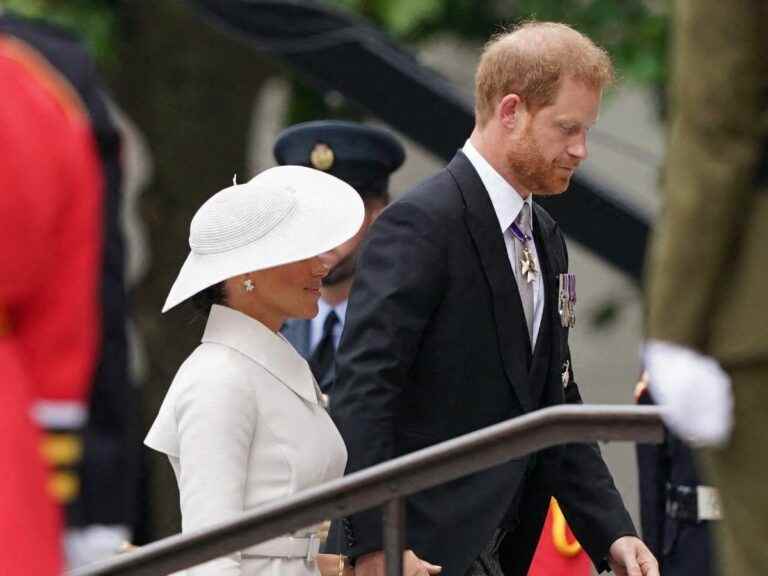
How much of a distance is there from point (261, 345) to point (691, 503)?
1.94 meters

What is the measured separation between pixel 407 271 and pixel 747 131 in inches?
68.5

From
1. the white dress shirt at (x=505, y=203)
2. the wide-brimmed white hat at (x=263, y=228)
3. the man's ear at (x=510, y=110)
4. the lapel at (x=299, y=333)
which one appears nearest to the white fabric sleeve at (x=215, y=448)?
the wide-brimmed white hat at (x=263, y=228)

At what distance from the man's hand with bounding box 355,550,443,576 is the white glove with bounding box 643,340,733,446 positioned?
1.58 meters

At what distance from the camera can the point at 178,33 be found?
33.4ft

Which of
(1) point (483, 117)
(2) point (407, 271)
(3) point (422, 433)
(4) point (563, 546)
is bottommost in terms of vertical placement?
(4) point (563, 546)

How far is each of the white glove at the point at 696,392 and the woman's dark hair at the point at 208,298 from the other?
1.79 m

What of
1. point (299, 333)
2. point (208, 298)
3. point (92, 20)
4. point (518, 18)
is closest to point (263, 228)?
point (208, 298)

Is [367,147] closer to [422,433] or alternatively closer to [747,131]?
[422,433]

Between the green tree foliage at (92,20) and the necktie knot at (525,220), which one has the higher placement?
the green tree foliage at (92,20)

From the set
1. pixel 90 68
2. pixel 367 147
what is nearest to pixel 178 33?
pixel 367 147

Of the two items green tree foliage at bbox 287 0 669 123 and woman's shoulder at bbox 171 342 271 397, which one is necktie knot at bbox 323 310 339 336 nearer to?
woman's shoulder at bbox 171 342 271 397

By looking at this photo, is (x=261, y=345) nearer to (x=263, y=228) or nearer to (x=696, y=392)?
(x=263, y=228)

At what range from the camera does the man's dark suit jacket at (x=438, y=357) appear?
15.3 ft

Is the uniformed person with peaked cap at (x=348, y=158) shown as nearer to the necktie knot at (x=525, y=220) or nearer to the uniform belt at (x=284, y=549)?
the necktie knot at (x=525, y=220)
